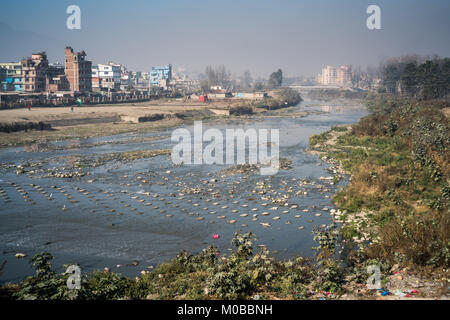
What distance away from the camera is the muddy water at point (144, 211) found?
39.0 feet

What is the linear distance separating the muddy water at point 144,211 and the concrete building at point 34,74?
46.9 m

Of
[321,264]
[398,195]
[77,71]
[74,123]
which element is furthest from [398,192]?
[77,71]

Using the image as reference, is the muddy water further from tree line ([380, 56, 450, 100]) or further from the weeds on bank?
tree line ([380, 56, 450, 100])

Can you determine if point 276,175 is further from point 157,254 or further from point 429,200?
point 157,254

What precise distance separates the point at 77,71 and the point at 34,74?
679cm

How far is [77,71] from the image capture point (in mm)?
67688

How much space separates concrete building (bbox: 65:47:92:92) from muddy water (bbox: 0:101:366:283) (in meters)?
46.0

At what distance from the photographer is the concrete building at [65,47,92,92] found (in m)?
67.6

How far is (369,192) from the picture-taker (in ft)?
51.5

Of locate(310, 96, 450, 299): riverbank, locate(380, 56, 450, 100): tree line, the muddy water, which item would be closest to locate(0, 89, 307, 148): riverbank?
the muddy water

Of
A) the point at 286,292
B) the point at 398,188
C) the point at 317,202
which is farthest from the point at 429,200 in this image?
the point at 286,292

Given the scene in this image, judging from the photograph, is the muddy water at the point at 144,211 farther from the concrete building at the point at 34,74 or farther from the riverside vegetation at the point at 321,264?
the concrete building at the point at 34,74

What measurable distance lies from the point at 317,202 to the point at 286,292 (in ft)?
30.3

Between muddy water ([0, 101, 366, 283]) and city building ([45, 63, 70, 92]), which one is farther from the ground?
city building ([45, 63, 70, 92])
